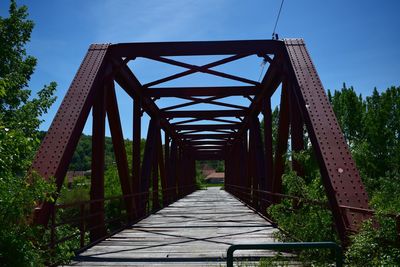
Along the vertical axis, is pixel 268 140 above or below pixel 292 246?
above

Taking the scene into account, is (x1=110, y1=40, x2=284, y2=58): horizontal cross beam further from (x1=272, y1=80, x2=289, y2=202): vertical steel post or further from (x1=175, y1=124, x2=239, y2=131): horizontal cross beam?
(x1=175, y1=124, x2=239, y2=131): horizontal cross beam

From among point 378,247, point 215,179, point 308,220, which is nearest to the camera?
point 378,247

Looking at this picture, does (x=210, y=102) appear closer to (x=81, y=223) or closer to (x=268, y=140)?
(x=268, y=140)

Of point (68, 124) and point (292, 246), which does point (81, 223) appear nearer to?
point (68, 124)

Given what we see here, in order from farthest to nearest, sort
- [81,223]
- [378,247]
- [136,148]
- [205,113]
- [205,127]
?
[205,127]
[205,113]
[136,148]
[81,223]
[378,247]

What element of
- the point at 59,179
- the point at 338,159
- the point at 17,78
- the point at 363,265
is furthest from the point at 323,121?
the point at 17,78

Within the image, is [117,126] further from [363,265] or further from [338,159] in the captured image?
[363,265]

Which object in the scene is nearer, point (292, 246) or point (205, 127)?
point (292, 246)

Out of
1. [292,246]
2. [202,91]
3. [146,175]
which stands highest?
[202,91]

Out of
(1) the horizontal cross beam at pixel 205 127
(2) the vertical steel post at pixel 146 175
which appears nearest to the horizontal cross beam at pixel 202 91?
(2) the vertical steel post at pixel 146 175

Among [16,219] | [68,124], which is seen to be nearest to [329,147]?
[68,124]

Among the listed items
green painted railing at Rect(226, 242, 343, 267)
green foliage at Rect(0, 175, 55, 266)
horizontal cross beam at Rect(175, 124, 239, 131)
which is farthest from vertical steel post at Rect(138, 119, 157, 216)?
green painted railing at Rect(226, 242, 343, 267)

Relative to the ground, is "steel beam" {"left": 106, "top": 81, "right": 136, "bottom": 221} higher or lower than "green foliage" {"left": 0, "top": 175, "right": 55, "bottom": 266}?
higher

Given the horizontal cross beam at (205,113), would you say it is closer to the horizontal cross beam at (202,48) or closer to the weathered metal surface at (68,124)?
the horizontal cross beam at (202,48)
